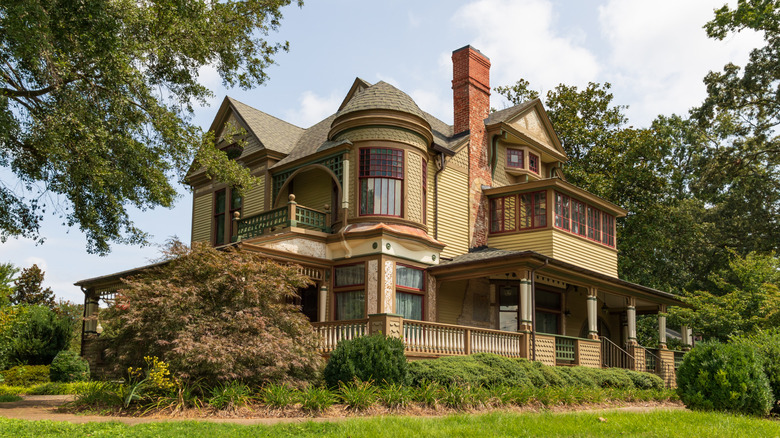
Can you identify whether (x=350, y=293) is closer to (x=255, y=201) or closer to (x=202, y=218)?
(x=255, y=201)

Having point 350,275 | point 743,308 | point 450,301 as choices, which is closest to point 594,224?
point 743,308

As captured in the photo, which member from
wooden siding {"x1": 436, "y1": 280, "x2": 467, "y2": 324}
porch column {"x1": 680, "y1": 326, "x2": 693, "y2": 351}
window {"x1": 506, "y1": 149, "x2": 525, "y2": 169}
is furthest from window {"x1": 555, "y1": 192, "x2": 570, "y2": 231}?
porch column {"x1": 680, "y1": 326, "x2": 693, "y2": 351}

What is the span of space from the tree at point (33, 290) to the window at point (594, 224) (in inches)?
1448

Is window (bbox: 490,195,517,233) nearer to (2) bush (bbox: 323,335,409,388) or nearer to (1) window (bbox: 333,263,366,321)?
(1) window (bbox: 333,263,366,321)

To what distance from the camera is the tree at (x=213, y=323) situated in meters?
12.2

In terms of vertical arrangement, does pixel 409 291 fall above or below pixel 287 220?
below

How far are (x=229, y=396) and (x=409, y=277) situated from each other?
30.0 ft

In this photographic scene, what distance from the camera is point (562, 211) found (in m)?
23.0

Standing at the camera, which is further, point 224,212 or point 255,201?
point 224,212

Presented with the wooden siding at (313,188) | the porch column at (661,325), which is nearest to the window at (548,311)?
the porch column at (661,325)

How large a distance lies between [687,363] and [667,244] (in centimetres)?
2417

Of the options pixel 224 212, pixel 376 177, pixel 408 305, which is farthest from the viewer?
pixel 224 212

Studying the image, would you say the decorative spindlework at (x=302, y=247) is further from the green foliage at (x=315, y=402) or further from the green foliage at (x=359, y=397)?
the green foliage at (x=315, y=402)

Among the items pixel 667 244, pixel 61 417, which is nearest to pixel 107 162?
pixel 61 417
